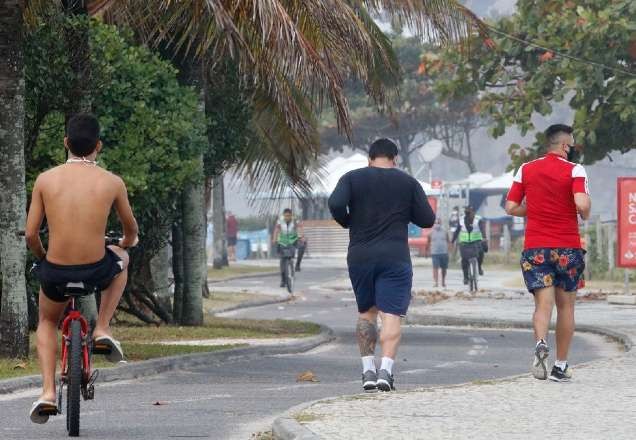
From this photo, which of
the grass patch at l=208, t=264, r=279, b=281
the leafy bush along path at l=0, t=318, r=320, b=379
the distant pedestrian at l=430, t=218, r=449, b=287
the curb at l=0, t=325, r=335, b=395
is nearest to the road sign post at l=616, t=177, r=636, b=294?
the distant pedestrian at l=430, t=218, r=449, b=287

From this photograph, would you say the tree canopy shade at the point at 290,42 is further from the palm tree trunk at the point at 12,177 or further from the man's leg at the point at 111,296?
the man's leg at the point at 111,296

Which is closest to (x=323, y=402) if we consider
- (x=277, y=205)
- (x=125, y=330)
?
(x=125, y=330)

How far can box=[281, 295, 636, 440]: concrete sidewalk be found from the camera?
10000 millimetres

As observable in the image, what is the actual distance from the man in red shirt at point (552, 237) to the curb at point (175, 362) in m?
3.87

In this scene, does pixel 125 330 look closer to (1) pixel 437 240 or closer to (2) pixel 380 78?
(2) pixel 380 78

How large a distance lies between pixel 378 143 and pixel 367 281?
1031 millimetres

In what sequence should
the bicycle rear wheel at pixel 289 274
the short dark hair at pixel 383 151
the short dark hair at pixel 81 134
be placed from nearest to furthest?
the short dark hair at pixel 81 134, the short dark hair at pixel 383 151, the bicycle rear wheel at pixel 289 274

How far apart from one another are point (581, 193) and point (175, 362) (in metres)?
5.03

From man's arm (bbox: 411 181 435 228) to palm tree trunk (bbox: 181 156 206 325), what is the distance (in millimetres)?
11030

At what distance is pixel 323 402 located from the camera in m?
11.8

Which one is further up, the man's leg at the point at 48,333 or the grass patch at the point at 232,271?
the man's leg at the point at 48,333

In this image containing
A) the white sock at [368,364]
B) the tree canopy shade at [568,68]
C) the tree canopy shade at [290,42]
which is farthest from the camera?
the tree canopy shade at [568,68]

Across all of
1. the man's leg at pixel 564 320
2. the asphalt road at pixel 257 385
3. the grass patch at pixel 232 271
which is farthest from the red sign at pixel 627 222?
the man's leg at pixel 564 320

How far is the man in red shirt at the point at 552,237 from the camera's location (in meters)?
13.7
